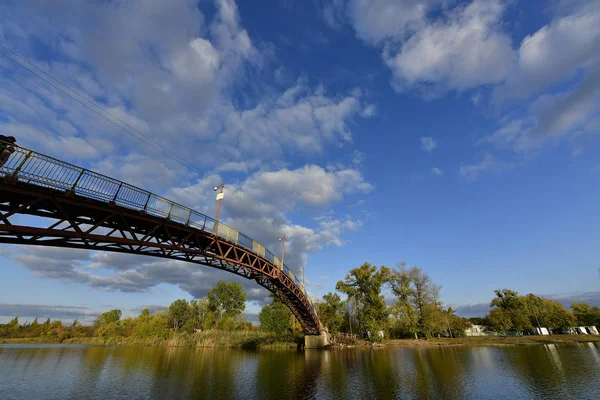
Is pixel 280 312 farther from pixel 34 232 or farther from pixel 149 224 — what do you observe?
pixel 34 232

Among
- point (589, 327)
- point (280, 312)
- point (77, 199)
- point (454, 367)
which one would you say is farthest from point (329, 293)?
point (589, 327)

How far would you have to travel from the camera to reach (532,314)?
69.8 m

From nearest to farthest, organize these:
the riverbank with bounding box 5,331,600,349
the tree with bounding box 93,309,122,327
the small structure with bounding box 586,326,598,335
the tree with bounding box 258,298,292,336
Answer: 1. the riverbank with bounding box 5,331,600,349
2. the tree with bounding box 258,298,292,336
3. the small structure with bounding box 586,326,598,335
4. the tree with bounding box 93,309,122,327

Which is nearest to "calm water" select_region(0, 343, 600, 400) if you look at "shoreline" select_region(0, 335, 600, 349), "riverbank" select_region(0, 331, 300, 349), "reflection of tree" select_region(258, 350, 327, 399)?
"reflection of tree" select_region(258, 350, 327, 399)

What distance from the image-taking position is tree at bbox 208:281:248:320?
79812 millimetres

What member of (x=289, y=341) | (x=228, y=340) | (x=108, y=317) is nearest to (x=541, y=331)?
(x=289, y=341)

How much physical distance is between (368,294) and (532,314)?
166ft

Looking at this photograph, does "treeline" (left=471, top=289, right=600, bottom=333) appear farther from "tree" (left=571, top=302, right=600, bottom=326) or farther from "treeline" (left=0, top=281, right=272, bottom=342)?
"treeline" (left=0, top=281, right=272, bottom=342)

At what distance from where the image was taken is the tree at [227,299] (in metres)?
79.8

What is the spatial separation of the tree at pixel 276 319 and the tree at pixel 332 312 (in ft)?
29.1

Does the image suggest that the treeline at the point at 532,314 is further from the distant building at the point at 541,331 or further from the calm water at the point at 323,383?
the calm water at the point at 323,383

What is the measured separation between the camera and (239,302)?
80.7m

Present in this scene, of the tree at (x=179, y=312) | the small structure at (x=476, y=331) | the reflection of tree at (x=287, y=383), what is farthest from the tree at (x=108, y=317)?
the small structure at (x=476, y=331)

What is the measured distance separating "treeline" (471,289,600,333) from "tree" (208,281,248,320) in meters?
72.7
